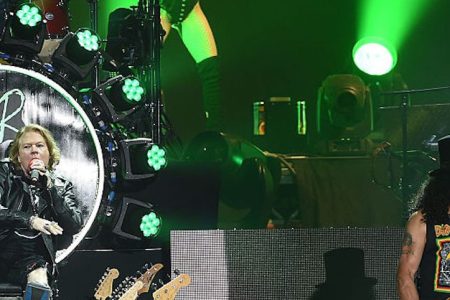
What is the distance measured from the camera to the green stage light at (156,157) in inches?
256

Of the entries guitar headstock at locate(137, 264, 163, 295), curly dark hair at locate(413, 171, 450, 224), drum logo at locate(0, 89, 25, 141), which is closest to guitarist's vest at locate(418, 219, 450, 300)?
curly dark hair at locate(413, 171, 450, 224)

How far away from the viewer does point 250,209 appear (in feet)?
25.6

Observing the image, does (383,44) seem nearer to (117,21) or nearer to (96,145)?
(117,21)

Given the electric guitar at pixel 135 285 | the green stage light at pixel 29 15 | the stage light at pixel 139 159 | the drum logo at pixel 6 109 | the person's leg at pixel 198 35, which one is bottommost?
the electric guitar at pixel 135 285

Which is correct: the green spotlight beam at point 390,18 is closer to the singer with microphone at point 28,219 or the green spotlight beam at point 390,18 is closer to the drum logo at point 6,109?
the drum logo at point 6,109

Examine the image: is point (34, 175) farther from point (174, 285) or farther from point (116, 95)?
point (174, 285)

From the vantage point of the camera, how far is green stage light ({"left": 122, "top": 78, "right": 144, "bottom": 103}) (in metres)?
6.46

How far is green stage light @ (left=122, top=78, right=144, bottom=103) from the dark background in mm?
2495

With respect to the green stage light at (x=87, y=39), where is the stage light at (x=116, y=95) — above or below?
below

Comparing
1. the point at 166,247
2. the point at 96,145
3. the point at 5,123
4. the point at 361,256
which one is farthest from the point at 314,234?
the point at 5,123

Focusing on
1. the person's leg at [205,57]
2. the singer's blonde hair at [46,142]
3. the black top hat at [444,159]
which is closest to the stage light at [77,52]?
the singer's blonde hair at [46,142]

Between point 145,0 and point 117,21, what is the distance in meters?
0.30

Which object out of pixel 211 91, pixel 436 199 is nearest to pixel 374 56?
pixel 211 91

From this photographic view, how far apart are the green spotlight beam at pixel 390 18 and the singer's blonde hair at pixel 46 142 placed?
375 centimetres
